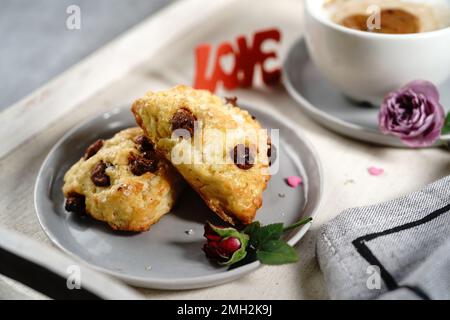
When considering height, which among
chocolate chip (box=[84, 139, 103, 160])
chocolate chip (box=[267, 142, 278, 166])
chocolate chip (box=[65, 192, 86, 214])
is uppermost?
chocolate chip (box=[84, 139, 103, 160])

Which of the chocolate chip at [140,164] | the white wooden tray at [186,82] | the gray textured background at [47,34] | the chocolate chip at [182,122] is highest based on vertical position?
the chocolate chip at [182,122]

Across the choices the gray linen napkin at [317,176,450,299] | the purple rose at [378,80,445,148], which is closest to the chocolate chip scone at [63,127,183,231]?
the gray linen napkin at [317,176,450,299]

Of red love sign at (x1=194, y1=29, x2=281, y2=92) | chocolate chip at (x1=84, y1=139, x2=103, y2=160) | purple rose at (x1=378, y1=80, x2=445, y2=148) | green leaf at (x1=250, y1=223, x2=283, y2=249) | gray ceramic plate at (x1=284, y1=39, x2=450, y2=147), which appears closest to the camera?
green leaf at (x1=250, y1=223, x2=283, y2=249)

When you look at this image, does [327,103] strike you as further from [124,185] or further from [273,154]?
[124,185]

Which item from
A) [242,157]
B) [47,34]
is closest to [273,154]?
[242,157]

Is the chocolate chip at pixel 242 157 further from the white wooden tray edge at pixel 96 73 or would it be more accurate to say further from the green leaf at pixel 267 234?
the white wooden tray edge at pixel 96 73

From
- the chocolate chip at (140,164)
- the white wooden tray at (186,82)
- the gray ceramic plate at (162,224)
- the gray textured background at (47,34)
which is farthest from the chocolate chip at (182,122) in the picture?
the gray textured background at (47,34)

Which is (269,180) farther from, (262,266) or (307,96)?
(307,96)

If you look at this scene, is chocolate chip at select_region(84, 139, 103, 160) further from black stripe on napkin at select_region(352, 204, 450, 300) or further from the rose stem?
black stripe on napkin at select_region(352, 204, 450, 300)
